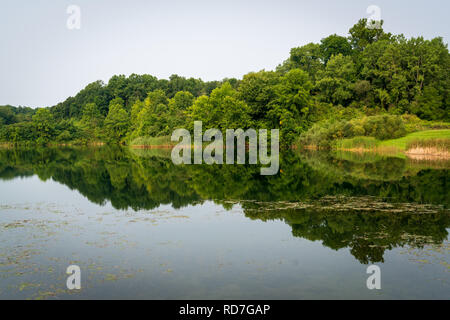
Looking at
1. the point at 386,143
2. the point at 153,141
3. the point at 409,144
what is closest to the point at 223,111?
the point at 153,141

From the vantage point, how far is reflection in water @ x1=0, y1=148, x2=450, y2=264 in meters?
9.52

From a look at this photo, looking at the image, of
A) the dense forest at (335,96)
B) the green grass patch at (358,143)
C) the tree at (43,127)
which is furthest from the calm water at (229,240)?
the tree at (43,127)

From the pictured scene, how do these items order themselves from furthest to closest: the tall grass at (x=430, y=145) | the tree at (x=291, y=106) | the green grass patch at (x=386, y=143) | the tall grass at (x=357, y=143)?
the tree at (x=291, y=106) → the tall grass at (x=357, y=143) → the green grass patch at (x=386, y=143) → the tall grass at (x=430, y=145)

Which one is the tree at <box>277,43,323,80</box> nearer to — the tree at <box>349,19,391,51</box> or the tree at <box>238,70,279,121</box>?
the tree at <box>349,19,391,51</box>

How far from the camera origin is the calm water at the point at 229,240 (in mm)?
6402

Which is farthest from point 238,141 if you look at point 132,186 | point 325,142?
point 132,186

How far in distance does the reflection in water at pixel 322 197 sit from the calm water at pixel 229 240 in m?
0.06

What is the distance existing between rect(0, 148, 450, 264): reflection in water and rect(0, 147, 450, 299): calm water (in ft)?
0.21

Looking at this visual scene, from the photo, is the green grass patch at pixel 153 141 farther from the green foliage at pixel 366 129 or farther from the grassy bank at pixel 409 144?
the grassy bank at pixel 409 144

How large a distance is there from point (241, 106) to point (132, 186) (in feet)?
133

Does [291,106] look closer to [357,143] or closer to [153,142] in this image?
[357,143]

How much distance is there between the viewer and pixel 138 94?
120 metres

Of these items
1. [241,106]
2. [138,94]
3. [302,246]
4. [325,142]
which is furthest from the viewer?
[138,94]
